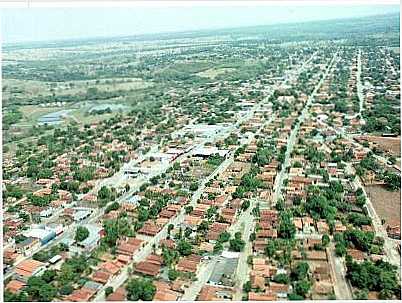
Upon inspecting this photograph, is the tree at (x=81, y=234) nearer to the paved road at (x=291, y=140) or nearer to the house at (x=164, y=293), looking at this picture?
the house at (x=164, y=293)

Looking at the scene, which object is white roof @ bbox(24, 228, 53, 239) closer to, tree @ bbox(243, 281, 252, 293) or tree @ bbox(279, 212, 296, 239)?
tree @ bbox(243, 281, 252, 293)

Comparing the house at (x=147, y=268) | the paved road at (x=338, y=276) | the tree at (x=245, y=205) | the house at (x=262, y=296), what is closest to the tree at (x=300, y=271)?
the paved road at (x=338, y=276)

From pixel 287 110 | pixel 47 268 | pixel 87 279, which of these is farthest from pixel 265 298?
pixel 287 110

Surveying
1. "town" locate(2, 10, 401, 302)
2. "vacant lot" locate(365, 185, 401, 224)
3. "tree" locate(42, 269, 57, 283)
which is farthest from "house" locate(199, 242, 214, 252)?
"vacant lot" locate(365, 185, 401, 224)

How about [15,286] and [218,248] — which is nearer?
[15,286]

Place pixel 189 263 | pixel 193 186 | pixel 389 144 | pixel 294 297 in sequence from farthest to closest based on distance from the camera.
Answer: pixel 389 144, pixel 193 186, pixel 189 263, pixel 294 297

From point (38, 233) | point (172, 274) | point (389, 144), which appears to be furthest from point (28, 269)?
point (389, 144)

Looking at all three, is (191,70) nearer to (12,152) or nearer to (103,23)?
(12,152)

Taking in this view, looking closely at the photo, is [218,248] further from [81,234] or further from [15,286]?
[15,286]
